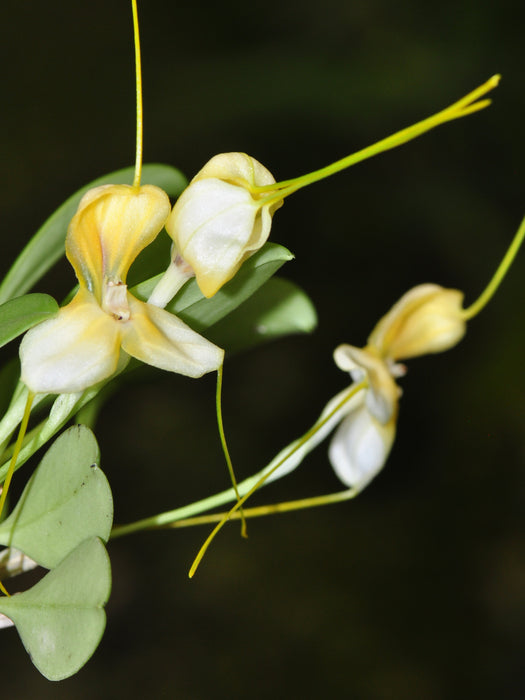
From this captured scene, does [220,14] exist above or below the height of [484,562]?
above

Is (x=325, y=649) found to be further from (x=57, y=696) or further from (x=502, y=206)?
(x=502, y=206)

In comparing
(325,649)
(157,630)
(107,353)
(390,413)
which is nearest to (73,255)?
(107,353)

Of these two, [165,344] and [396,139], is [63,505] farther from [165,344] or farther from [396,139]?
[396,139]

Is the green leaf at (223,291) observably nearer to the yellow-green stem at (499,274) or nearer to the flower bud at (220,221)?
the flower bud at (220,221)

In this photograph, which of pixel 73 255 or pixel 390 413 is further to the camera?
pixel 390 413

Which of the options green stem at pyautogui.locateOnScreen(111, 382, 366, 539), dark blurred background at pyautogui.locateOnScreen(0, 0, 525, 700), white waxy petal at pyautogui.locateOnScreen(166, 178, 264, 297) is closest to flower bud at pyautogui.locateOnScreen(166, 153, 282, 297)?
white waxy petal at pyautogui.locateOnScreen(166, 178, 264, 297)

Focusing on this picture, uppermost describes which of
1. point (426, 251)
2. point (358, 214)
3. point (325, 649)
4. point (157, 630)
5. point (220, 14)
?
Answer: point (220, 14)

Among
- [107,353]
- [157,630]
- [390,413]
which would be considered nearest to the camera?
[107,353]

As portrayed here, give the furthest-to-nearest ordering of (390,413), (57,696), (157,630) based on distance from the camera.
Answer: (157,630) → (57,696) → (390,413)

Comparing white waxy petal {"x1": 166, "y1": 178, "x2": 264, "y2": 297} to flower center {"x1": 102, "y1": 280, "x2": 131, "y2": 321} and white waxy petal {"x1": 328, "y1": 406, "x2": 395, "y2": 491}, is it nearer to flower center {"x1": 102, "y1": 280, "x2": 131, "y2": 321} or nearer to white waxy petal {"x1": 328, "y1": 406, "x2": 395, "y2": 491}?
flower center {"x1": 102, "y1": 280, "x2": 131, "y2": 321}
